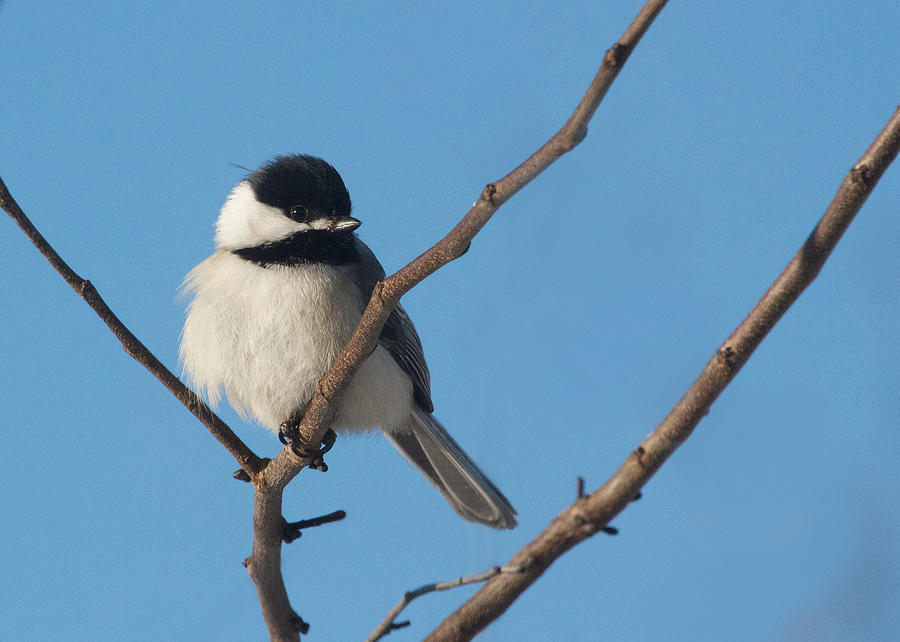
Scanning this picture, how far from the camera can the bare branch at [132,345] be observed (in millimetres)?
2441

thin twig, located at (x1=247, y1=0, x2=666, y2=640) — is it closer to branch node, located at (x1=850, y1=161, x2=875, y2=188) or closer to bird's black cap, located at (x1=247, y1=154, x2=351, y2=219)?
branch node, located at (x1=850, y1=161, x2=875, y2=188)

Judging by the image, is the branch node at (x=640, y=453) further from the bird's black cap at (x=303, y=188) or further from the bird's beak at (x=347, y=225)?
the bird's black cap at (x=303, y=188)

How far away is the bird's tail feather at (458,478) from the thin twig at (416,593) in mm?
1497

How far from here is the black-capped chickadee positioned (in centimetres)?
315

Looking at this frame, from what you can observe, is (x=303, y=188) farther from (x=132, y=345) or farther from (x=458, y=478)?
(x=458, y=478)

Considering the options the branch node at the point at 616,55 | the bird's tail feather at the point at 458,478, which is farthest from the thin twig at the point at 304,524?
the branch node at the point at 616,55

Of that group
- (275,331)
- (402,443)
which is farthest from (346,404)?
(402,443)

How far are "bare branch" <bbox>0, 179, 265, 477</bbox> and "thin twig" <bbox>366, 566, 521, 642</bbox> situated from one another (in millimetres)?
822

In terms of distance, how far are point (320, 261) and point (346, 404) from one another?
525 millimetres

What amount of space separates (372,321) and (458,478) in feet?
5.29

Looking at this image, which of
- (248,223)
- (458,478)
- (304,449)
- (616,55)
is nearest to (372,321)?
(304,449)

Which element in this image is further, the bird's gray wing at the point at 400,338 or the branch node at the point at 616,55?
the bird's gray wing at the point at 400,338

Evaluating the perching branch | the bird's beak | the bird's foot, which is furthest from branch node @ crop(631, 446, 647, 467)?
the bird's beak

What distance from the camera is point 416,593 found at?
1990 mm
